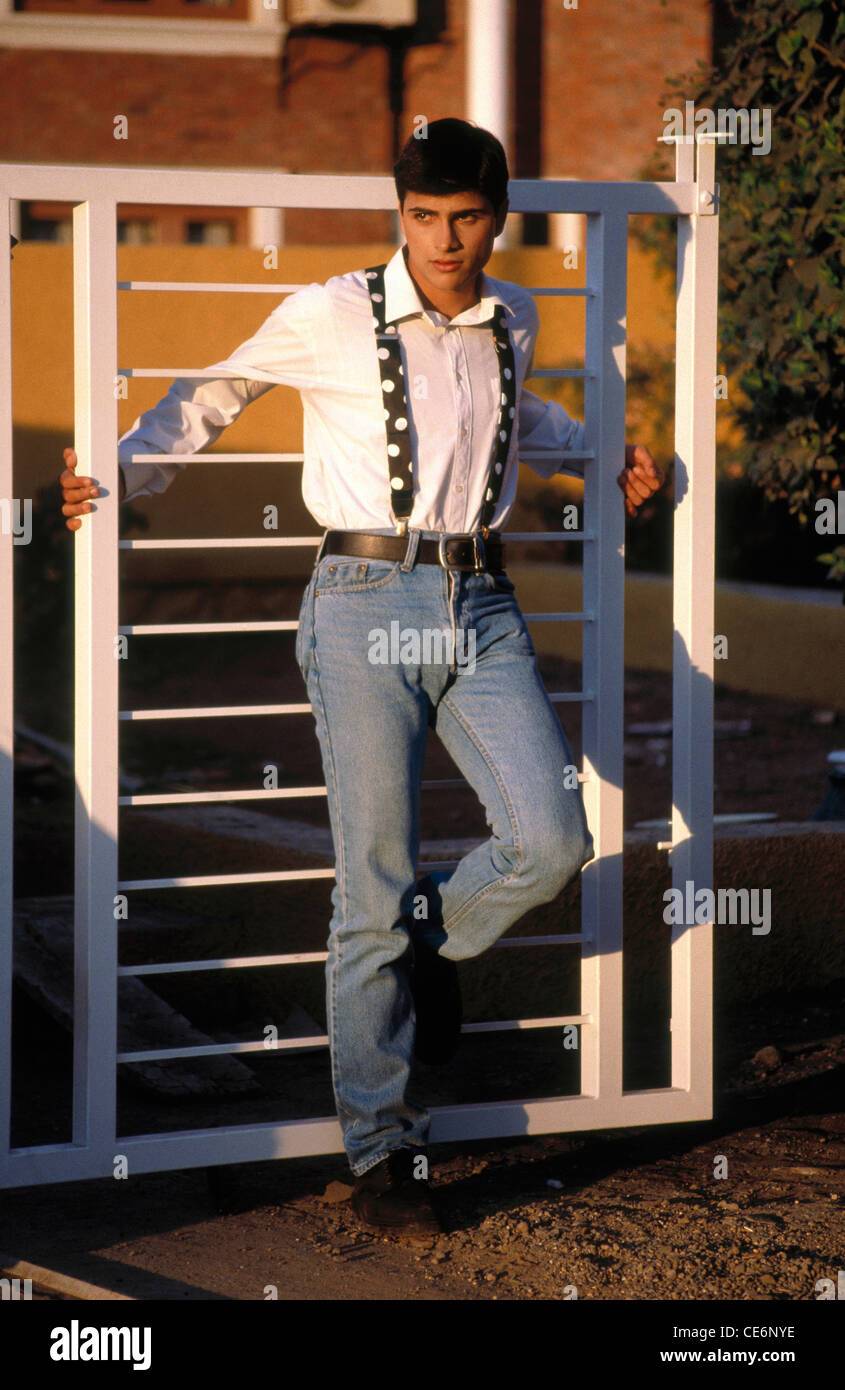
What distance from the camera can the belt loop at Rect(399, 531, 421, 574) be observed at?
3.42 m

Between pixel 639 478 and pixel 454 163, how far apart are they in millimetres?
846

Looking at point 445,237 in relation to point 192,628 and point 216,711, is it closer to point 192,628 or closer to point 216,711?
point 192,628

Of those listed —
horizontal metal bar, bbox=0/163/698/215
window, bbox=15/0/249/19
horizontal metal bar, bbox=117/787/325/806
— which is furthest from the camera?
window, bbox=15/0/249/19

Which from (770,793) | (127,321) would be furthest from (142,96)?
(770,793)

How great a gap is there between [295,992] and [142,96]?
12791 mm

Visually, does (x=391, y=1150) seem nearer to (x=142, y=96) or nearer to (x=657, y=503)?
(x=657, y=503)

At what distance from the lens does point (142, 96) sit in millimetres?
16109

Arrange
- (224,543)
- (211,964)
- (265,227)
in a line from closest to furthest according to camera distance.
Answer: (224,543), (211,964), (265,227)

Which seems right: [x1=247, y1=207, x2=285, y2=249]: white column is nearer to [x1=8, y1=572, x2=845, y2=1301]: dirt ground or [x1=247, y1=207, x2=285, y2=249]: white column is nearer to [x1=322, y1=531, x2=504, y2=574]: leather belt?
[x1=8, y1=572, x2=845, y2=1301]: dirt ground

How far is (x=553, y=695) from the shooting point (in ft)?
12.7

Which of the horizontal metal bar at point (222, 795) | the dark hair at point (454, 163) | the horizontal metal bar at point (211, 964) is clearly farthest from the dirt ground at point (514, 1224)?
the dark hair at point (454, 163)

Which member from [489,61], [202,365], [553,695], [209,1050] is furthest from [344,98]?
[209,1050]

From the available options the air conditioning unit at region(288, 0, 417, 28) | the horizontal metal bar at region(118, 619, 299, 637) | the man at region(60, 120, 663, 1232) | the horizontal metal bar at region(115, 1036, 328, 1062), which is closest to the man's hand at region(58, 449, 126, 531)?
the man at region(60, 120, 663, 1232)

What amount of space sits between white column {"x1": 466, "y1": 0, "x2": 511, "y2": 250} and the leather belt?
A: 43.0 feet
